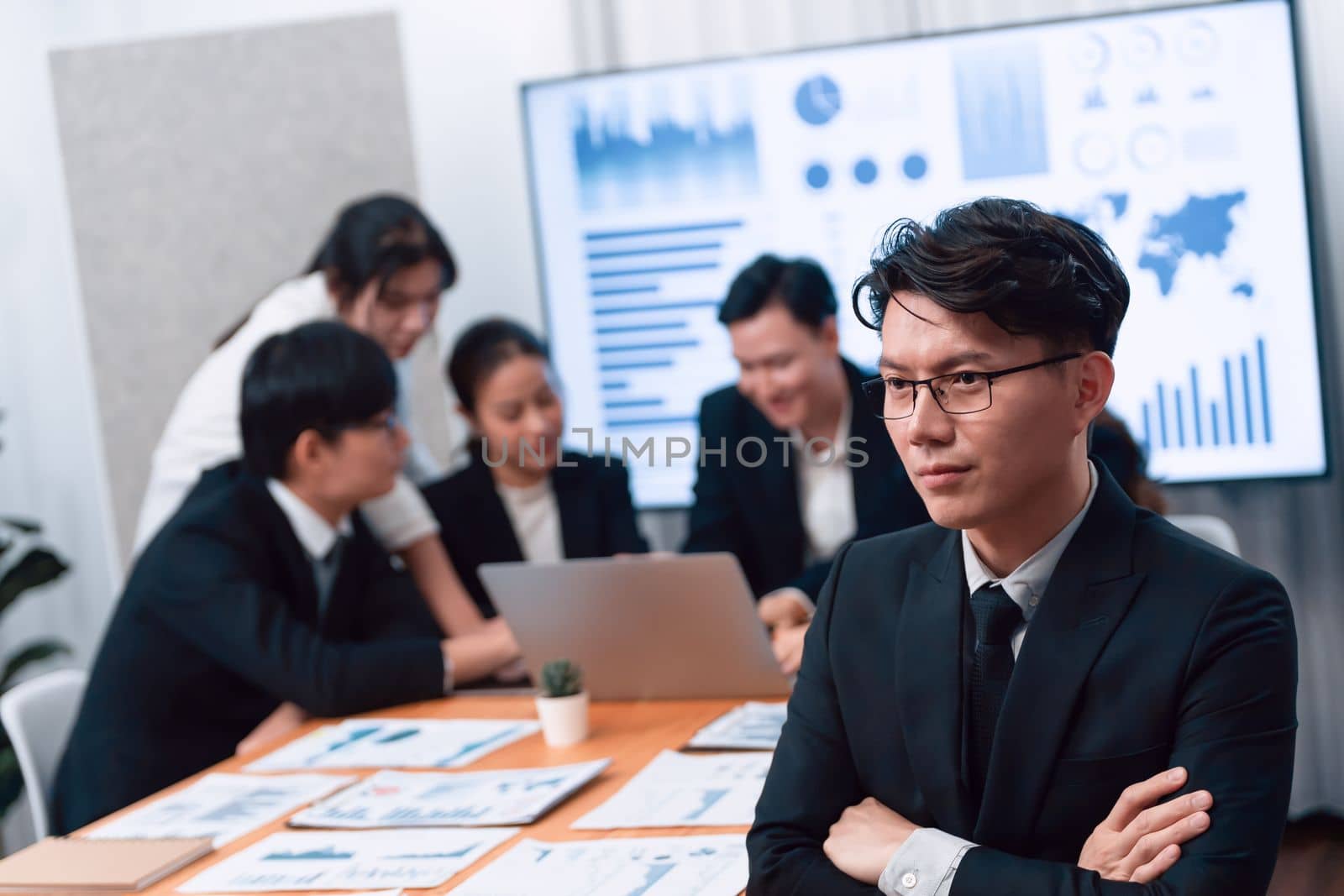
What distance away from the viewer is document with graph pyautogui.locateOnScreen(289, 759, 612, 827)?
188 cm

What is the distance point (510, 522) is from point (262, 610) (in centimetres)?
81

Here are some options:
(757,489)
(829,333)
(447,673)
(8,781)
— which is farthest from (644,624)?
(8,781)

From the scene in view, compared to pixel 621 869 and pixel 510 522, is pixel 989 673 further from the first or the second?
pixel 510 522

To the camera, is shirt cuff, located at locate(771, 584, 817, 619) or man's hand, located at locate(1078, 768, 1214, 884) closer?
man's hand, located at locate(1078, 768, 1214, 884)

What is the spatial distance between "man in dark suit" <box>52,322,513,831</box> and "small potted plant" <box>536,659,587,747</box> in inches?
17.0

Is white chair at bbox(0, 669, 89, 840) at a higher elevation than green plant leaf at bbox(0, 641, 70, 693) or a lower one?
higher

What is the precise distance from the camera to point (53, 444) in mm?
4594

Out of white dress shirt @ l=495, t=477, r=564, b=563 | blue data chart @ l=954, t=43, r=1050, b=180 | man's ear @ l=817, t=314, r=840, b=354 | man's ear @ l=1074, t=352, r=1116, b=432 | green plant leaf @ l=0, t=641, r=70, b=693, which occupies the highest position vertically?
blue data chart @ l=954, t=43, r=1050, b=180

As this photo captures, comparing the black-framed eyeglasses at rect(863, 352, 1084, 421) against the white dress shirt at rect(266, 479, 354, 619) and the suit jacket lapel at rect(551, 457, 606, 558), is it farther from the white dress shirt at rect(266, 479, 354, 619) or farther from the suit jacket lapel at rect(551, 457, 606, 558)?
the suit jacket lapel at rect(551, 457, 606, 558)

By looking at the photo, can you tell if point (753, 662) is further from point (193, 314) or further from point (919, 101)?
point (193, 314)

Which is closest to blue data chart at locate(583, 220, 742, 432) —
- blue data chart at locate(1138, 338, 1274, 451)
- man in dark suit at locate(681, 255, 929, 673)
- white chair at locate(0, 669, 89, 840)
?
man in dark suit at locate(681, 255, 929, 673)

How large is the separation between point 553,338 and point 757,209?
71 cm

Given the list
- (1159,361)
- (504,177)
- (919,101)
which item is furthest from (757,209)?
(1159,361)

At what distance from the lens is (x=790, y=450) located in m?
3.02
